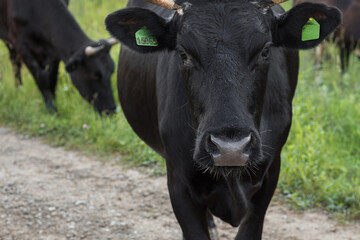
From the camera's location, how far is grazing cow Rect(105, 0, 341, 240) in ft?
8.74

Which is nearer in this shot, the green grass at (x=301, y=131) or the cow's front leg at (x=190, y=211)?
the cow's front leg at (x=190, y=211)

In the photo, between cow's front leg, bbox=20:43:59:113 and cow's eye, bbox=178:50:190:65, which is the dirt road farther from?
cow's eye, bbox=178:50:190:65

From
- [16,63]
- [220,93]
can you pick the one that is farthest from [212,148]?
[16,63]

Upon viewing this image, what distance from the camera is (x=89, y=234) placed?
4465mm

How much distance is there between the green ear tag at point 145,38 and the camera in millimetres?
3102

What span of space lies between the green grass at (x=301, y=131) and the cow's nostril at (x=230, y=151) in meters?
2.32

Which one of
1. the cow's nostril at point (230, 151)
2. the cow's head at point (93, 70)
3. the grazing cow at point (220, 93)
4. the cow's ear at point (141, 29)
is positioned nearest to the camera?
the cow's nostril at point (230, 151)

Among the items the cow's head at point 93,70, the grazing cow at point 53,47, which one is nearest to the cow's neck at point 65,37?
the grazing cow at point 53,47

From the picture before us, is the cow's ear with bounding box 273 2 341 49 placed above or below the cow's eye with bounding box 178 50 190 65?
above

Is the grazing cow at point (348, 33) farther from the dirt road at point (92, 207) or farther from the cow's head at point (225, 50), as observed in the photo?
the cow's head at point (225, 50)

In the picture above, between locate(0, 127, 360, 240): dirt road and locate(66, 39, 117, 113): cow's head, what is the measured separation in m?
1.60

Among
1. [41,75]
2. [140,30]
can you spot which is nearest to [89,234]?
[140,30]

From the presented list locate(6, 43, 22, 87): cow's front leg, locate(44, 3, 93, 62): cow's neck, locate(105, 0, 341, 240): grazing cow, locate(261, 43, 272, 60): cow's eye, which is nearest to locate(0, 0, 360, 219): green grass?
Result: locate(6, 43, 22, 87): cow's front leg

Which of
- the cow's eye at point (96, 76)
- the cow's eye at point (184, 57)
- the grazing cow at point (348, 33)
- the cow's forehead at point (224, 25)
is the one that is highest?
the cow's forehead at point (224, 25)
